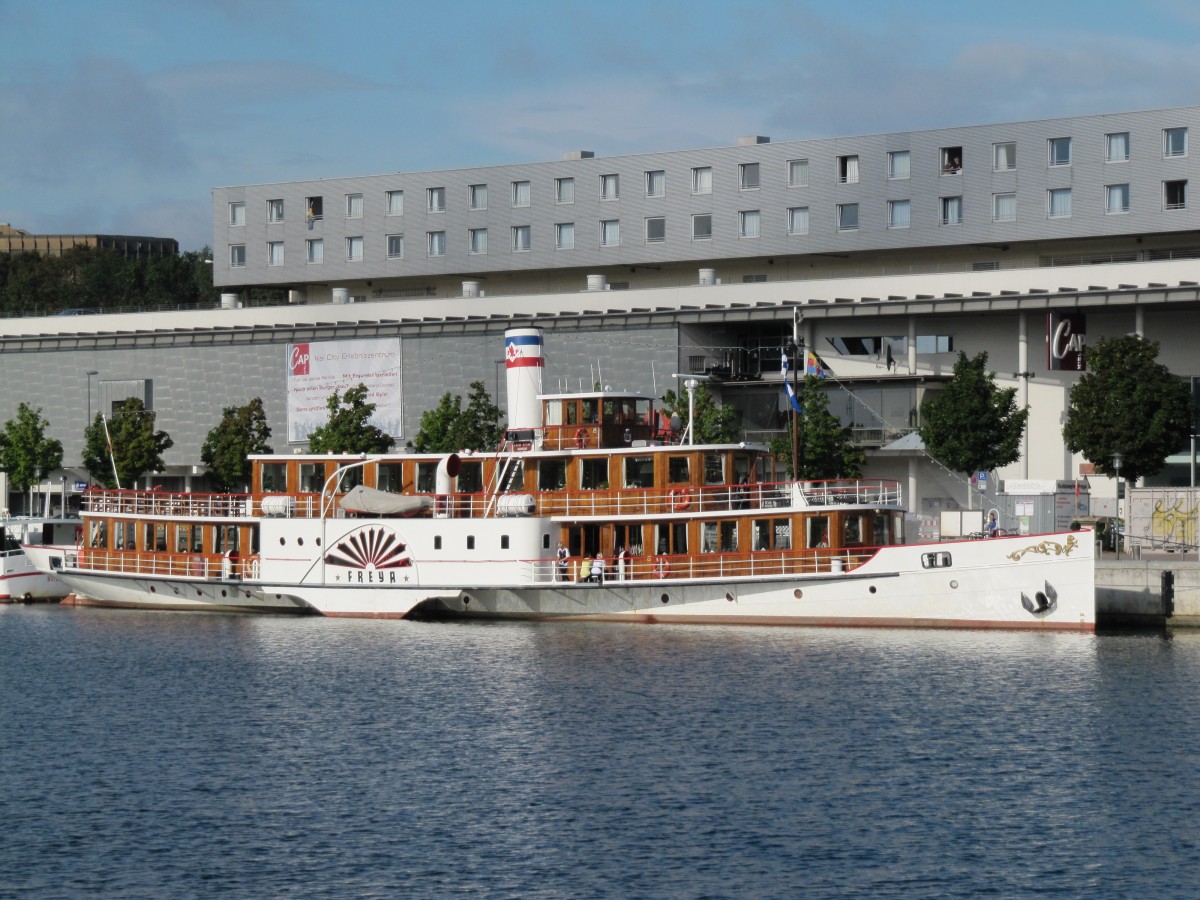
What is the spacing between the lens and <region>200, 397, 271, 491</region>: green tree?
3273 inches

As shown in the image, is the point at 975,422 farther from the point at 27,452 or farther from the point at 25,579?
the point at 27,452

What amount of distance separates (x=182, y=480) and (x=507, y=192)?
80.2 ft

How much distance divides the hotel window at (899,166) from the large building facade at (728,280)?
0.38 feet

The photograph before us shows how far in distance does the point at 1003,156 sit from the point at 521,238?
27.3 metres

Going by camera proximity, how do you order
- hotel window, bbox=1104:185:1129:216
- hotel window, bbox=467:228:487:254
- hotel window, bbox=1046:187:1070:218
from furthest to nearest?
1. hotel window, bbox=467:228:487:254
2. hotel window, bbox=1046:187:1070:218
3. hotel window, bbox=1104:185:1129:216

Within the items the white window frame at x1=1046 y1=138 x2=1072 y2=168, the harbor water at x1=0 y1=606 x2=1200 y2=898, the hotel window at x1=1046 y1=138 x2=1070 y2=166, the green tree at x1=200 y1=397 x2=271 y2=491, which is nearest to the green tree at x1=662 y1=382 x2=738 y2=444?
the green tree at x1=200 y1=397 x2=271 y2=491

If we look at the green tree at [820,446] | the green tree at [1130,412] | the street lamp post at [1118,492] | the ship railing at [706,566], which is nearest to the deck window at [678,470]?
the ship railing at [706,566]

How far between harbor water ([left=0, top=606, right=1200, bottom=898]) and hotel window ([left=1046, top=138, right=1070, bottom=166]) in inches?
1605

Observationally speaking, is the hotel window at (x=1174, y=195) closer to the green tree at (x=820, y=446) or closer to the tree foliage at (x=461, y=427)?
the green tree at (x=820, y=446)

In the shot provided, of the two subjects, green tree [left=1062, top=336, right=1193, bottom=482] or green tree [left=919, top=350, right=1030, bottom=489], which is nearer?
green tree [left=1062, top=336, right=1193, bottom=482]

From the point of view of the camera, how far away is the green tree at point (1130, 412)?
220 feet

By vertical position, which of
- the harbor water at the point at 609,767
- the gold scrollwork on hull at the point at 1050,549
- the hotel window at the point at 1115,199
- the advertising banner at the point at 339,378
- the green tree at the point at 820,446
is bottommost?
the harbor water at the point at 609,767

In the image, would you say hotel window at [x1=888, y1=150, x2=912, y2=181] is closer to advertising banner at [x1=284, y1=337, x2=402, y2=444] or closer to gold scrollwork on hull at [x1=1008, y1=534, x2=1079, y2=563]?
advertising banner at [x1=284, y1=337, x2=402, y2=444]

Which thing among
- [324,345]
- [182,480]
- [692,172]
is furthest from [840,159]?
[182,480]
